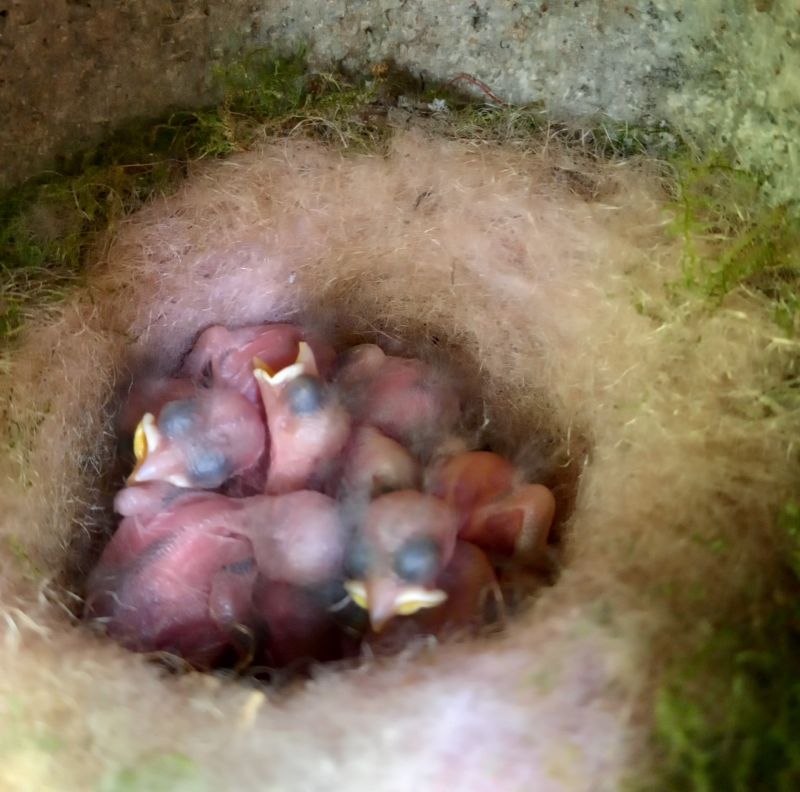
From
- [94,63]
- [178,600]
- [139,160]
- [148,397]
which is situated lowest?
[178,600]

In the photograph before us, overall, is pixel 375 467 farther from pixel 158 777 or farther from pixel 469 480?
pixel 158 777

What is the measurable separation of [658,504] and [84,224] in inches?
31.7

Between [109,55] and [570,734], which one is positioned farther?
[109,55]

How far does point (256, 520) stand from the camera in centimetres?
102

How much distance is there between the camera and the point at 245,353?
118 cm

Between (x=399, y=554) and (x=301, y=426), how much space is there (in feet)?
0.76

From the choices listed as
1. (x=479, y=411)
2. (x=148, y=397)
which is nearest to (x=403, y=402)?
(x=479, y=411)

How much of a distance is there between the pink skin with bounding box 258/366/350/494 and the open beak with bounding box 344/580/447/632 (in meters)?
0.21

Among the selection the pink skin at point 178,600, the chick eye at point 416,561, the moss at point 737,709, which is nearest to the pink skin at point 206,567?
the pink skin at point 178,600

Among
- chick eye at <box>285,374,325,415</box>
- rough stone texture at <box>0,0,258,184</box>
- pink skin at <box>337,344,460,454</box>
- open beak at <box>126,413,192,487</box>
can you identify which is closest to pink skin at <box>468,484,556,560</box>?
pink skin at <box>337,344,460,454</box>

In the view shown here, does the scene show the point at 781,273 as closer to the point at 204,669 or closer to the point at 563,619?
the point at 563,619

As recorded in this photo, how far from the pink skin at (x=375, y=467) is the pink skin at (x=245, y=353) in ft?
0.51

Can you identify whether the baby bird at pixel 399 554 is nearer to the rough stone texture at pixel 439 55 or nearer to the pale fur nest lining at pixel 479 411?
the pale fur nest lining at pixel 479 411

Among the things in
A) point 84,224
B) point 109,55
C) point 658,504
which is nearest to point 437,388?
point 658,504
